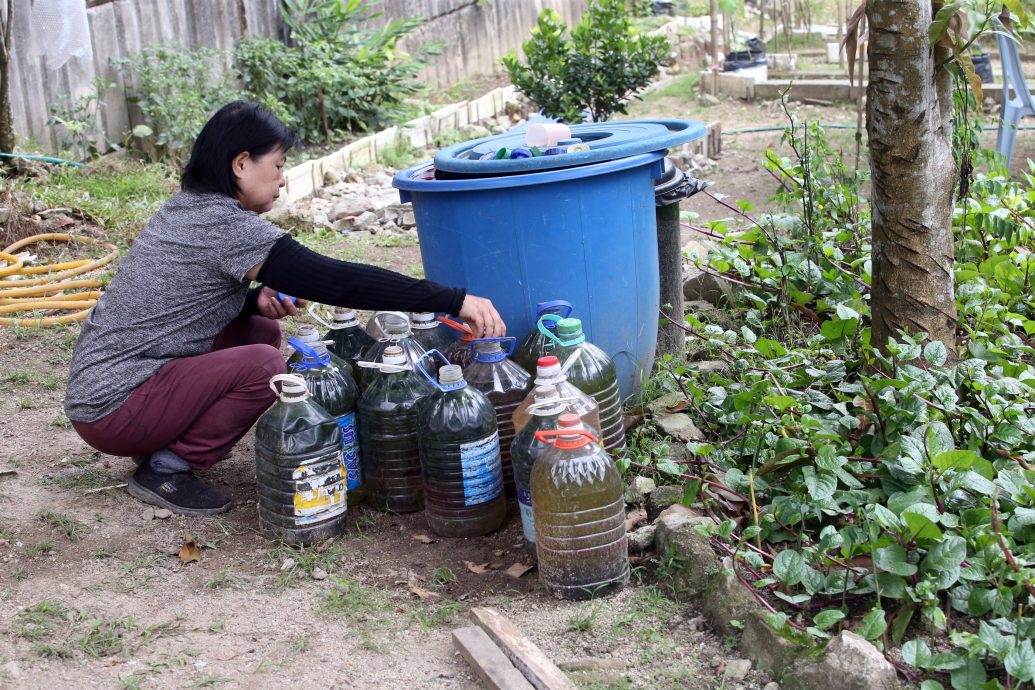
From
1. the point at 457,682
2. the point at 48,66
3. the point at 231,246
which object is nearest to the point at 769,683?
the point at 457,682

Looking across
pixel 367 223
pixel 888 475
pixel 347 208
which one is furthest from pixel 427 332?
pixel 347 208

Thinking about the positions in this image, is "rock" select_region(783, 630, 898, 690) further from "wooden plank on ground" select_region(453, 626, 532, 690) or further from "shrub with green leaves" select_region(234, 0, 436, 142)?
"shrub with green leaves" select_region(234, 0, 436, 142)

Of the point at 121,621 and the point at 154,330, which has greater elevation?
the point at 154,330

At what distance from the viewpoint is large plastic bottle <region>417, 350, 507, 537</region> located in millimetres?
3078

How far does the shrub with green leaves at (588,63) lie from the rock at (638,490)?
520cm

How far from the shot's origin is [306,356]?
129 inches

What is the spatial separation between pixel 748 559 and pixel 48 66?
20.2 feet

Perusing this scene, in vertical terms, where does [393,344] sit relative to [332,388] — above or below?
above

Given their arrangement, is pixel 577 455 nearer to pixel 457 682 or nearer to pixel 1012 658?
pixel 457 682

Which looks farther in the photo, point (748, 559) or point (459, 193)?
point (459, 193)

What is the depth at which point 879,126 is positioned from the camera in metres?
3.14

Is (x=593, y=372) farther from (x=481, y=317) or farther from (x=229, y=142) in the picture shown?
(x=229, y=142)

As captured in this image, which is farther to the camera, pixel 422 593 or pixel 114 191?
pixel 114 191

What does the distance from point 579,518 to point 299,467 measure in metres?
0.86
